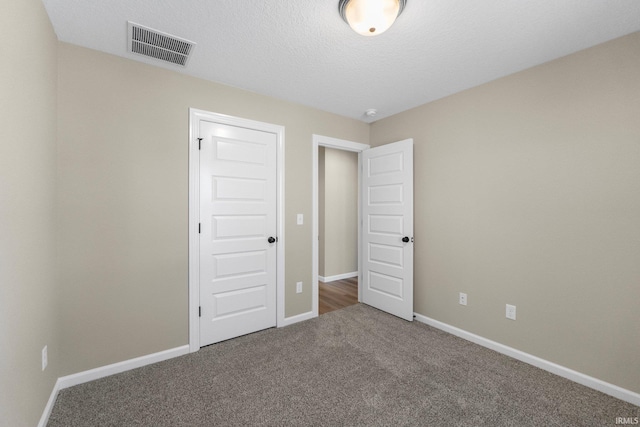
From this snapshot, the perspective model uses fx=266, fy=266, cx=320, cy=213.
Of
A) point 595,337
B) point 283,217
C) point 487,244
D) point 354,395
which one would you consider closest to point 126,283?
point 283,217

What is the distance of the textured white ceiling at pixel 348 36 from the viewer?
5.26 ft

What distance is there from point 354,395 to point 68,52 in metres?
3.20

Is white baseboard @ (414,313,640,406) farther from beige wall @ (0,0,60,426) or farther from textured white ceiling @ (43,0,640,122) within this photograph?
beige wall @ (0,0,60,426)

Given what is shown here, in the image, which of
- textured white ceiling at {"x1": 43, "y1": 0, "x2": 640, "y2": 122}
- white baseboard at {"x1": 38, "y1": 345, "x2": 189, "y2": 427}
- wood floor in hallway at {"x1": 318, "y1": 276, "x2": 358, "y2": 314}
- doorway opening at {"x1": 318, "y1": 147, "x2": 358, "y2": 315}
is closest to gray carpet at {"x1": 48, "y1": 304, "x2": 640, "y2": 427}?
white baseboard at {"x1": 38, "y1": 345, "x2": 189, "y2": 427}

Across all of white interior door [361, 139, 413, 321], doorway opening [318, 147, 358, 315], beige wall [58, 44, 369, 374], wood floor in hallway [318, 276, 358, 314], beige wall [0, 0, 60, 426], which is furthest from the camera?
doorway opening [318, 147, 358, 315]

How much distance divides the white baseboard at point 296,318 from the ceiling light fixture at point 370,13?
9.05 ft

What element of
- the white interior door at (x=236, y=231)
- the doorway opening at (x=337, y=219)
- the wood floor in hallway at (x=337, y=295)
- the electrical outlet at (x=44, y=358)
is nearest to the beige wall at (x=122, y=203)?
the white interior door at (x=236, y=231)

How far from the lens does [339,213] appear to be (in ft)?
16.5

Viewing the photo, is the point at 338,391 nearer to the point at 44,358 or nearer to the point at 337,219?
the point at 44,358

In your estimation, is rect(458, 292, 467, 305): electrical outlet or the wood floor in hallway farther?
the wood floor in hallway

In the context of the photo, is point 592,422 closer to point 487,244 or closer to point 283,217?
point 487,244

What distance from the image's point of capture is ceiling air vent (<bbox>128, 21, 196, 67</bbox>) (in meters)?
1.84

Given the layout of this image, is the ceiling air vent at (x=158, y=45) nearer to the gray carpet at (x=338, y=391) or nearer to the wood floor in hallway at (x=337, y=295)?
the gray carpet at (x=338, y=391)

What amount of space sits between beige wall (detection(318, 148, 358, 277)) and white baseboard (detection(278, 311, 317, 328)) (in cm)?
165
